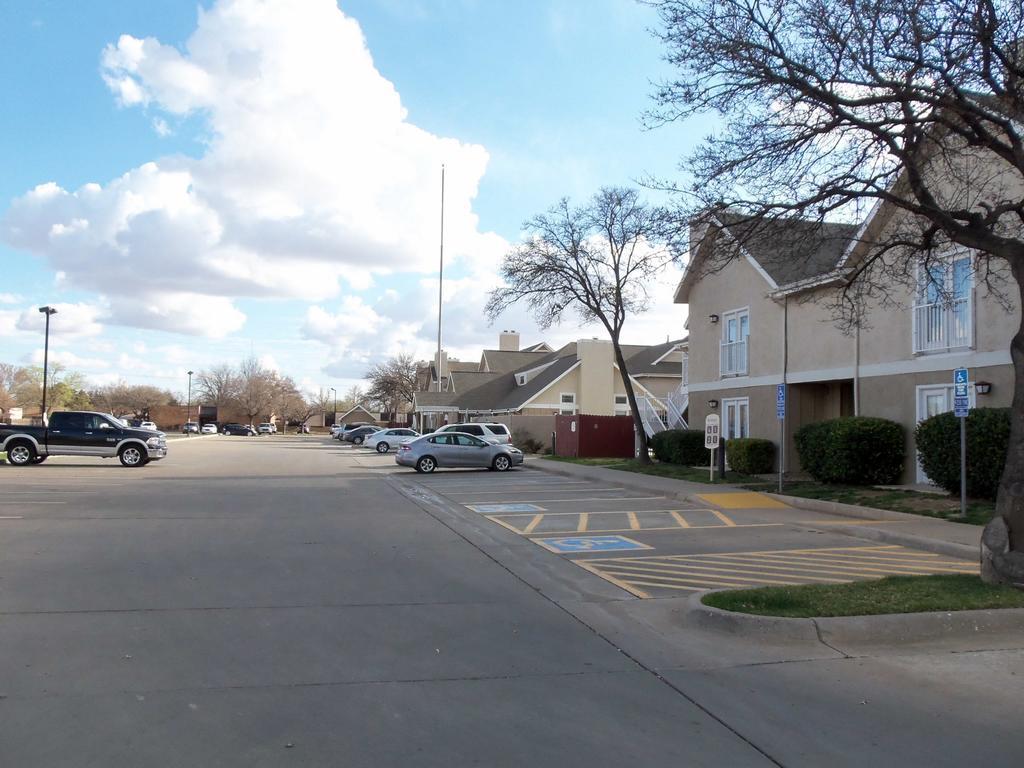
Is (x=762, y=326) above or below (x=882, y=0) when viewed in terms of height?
below

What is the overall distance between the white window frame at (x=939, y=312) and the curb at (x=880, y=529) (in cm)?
422

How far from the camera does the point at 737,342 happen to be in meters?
25.8

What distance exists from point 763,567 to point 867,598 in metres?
2.85

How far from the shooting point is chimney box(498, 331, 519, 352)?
76.9 meters

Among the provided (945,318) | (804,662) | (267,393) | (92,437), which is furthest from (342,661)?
(267,393)

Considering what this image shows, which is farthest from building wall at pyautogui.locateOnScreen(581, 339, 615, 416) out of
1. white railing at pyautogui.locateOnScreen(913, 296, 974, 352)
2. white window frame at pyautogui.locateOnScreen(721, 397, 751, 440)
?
white railing at pyautogui.locateOnScreen(913, 296, 974, 352)

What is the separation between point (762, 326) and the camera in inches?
955

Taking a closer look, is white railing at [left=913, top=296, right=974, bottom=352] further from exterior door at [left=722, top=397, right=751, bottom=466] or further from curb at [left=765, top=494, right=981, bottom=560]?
exterior door at [left=722, top=397, right=751, bottom=466]

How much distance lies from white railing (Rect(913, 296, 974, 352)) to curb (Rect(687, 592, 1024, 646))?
10.6m

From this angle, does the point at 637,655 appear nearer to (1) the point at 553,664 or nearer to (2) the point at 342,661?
(1) the point at 553,664

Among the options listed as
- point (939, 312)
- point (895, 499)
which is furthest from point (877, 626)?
point (939, 312)

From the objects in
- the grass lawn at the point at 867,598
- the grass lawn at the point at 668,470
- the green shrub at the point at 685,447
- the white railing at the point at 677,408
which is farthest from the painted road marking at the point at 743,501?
the white railing at the point at 677,408

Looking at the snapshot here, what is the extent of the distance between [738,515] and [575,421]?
21.0 m

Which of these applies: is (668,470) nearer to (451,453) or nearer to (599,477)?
(599,477)
